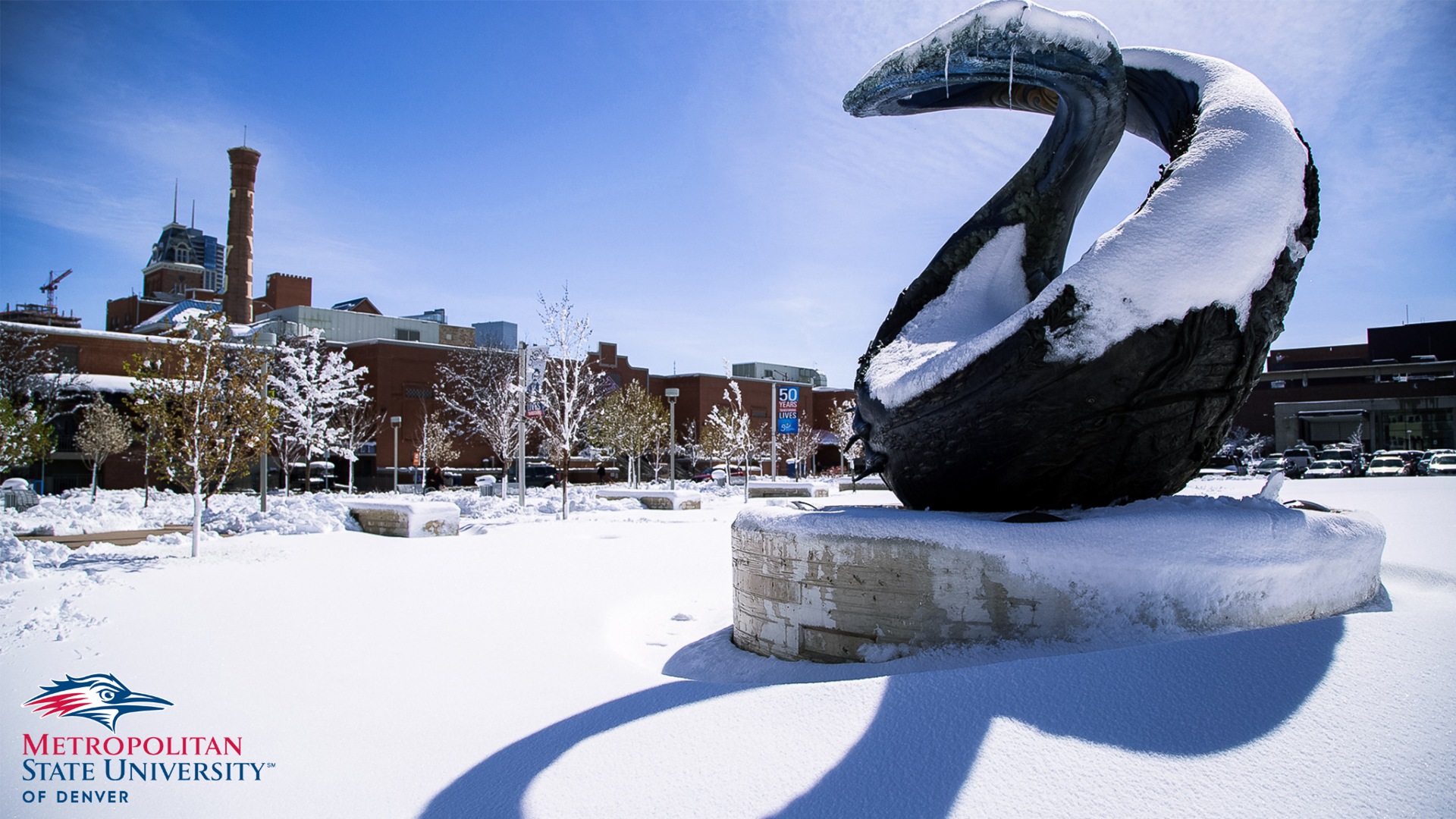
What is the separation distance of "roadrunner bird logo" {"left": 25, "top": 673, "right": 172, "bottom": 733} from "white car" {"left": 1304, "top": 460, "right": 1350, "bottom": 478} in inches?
1548

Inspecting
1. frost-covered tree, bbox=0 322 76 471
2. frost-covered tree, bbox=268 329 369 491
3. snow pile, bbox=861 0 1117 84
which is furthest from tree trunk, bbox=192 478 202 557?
frost-covered tree, bbox=268 329 369 491

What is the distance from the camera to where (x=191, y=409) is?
11289 mm

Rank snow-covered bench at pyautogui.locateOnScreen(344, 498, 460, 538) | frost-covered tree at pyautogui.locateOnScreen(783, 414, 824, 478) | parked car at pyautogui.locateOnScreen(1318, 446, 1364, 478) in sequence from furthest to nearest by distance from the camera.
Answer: frost-covered tree at pyautogui.locateOnScreen(783, 414, 824, 478)
parked car at pyautogui.locateOnScreen(1318, 446, 1364, 478)
snow-covered bench at pyautogui.locateOnScreen(344, 498, 460, 538)

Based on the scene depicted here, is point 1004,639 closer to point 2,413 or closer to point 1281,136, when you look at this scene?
point 1281,136

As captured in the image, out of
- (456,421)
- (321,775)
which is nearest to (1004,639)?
Result: (321,775)

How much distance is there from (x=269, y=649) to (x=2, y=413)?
1878cm

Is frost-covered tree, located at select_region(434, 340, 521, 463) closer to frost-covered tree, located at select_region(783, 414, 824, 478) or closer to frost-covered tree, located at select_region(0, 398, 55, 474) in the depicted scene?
frost-covered tree, located at select_region(783, 414, 824, 478)

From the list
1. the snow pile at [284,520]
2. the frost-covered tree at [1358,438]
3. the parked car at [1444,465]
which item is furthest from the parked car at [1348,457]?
→ the snow pile at [284,520]

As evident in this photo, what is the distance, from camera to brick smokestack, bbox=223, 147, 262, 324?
172 feet

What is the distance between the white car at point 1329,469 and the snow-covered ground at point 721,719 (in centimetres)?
3258

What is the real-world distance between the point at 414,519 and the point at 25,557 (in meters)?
5.43

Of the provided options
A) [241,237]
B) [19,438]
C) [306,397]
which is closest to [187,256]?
[241,237]

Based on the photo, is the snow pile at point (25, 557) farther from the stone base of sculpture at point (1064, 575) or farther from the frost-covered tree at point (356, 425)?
the frost-covered tree at point (356, 425)

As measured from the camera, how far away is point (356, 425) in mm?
40500
